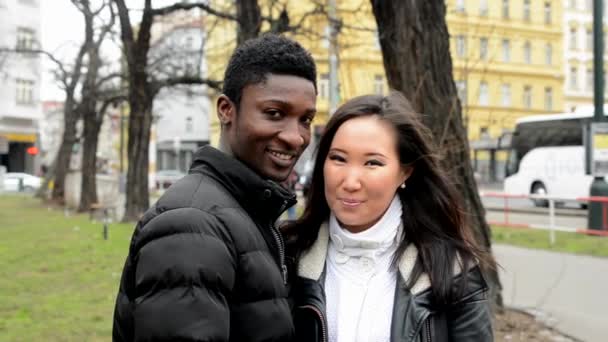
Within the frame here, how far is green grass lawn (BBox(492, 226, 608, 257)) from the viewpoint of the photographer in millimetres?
11438

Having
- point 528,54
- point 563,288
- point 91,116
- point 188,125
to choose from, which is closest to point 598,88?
point 563,288

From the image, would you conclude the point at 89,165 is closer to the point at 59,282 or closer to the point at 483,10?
the point at 483,10

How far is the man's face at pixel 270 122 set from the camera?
2.03 metres

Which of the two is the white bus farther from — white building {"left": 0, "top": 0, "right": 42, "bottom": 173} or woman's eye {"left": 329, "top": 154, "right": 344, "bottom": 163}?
white building {"left": 0, "top": 0, "right": 42, "bottom": 173}

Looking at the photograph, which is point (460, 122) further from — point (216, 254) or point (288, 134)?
point (216, 254)

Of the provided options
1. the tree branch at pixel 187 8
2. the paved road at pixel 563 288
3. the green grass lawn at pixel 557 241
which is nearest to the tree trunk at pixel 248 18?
the tree branch at pixel 187 8

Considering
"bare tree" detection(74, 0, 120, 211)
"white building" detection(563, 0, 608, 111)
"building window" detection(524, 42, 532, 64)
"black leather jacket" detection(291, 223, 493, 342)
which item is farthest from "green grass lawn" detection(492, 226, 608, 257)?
"white building" detection(563, 0, 608, 111)

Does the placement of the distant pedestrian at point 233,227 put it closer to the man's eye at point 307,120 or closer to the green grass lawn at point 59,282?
the man's eye at point 307,120

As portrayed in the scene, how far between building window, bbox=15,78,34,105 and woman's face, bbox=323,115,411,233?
50.7 metres

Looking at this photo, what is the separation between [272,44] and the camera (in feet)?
6.79

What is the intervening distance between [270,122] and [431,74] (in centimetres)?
459

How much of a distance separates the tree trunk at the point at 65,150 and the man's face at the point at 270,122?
86.8 feet

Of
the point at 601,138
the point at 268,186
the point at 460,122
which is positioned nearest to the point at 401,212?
the point at 268,186

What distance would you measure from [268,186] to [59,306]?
5.77m
